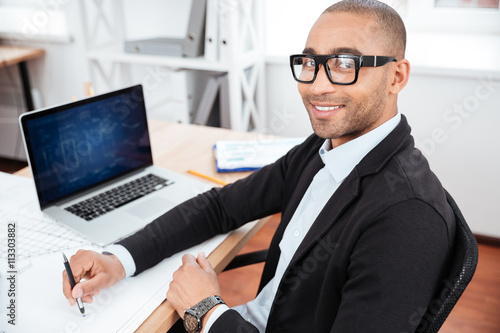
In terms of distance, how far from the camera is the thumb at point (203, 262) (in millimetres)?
1064

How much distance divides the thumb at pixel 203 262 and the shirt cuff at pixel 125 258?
153mm

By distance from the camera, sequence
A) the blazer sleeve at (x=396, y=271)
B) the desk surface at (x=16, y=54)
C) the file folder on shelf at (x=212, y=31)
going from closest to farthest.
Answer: the blazer sleeve at (x=396, y=271)
the file folder on shelf at (x=212, y=31)
the desk surface at (x=16, y=54)

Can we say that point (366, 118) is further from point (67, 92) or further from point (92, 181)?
point (67, 92)

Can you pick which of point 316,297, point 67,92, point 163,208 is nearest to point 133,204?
point 163,208

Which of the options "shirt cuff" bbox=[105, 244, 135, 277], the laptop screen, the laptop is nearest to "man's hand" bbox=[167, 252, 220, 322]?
"shirt cuff" bbox=[105, 244, 135, 277]

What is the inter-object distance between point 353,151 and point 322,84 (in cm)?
16

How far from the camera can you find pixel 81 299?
37.4 inches

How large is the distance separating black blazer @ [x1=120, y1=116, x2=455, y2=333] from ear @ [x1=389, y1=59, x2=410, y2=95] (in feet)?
0.25

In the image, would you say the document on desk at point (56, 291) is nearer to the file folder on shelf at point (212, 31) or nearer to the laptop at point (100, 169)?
the laptop at point (100, 169)

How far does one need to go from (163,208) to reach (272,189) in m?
0.32

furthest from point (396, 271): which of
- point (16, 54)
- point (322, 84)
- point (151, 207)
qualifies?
point (16, 54)

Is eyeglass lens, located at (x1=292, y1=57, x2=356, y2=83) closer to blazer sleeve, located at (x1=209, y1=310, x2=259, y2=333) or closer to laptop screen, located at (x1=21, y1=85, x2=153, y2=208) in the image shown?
blazer sleeve, located at (x1=209, y1=310, x2=259, y2=333)

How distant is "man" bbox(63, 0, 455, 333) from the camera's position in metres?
0.75

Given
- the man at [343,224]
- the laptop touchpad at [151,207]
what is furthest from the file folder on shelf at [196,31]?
the man at [343,224]
